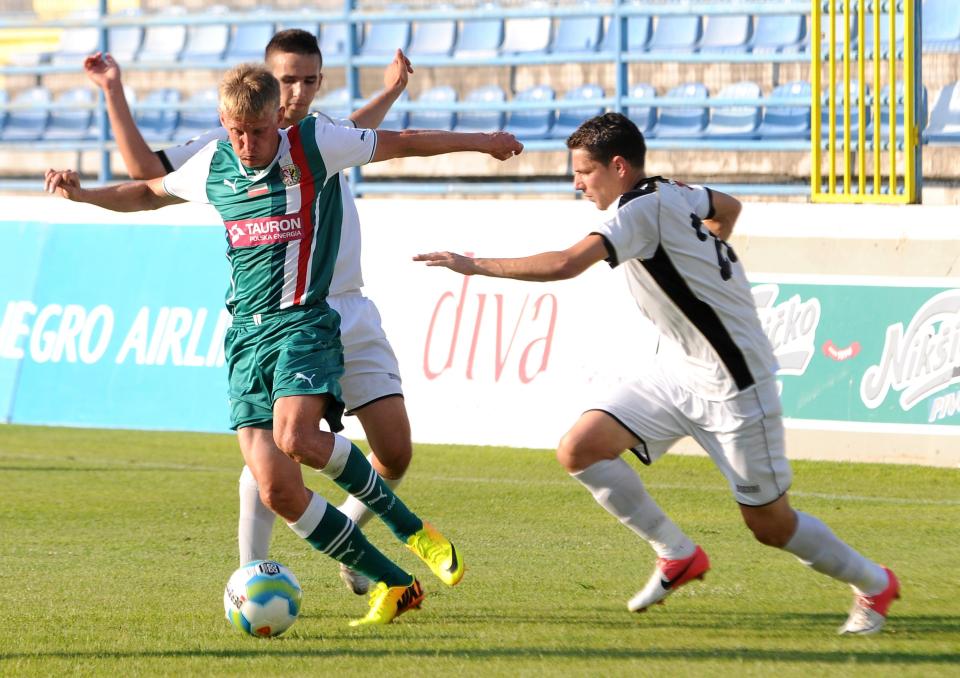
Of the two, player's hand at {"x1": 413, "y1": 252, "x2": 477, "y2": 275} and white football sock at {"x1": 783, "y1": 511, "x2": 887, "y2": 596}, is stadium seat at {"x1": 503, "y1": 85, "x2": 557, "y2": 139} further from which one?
player's hand at {"x1": 413, "y1": 252, "x2": 477, "y2": 275}

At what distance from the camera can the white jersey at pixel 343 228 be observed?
20.0 feet

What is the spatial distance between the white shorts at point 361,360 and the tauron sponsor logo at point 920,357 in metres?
4.41

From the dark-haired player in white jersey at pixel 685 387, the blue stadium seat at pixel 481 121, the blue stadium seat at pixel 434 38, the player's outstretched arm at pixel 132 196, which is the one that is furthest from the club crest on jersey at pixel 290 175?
the blue stadium seat at pixel 434 38

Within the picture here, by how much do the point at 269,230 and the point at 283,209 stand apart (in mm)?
92

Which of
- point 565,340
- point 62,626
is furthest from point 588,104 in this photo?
point 62,626

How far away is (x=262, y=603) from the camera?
5.39m

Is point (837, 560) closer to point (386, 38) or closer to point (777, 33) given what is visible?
point (777, 33)

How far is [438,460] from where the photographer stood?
410 inches

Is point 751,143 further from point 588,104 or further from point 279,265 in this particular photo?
point 279,265

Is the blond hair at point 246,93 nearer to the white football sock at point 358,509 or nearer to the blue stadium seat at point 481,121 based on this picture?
the white football sock at point 358,509

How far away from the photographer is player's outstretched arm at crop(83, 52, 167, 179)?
5898 mm

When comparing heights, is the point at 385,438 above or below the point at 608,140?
below

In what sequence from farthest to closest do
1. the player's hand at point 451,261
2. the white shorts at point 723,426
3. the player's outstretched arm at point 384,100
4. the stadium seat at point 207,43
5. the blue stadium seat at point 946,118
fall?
the stadium seat at point 207,43 → the blue stadium seat at point 946,118 → the player's outstretched arm at point 384,100 → the white shorts at point 723,426 → the player's hand at point 451,261

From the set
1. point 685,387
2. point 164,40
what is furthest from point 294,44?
point 164,40
